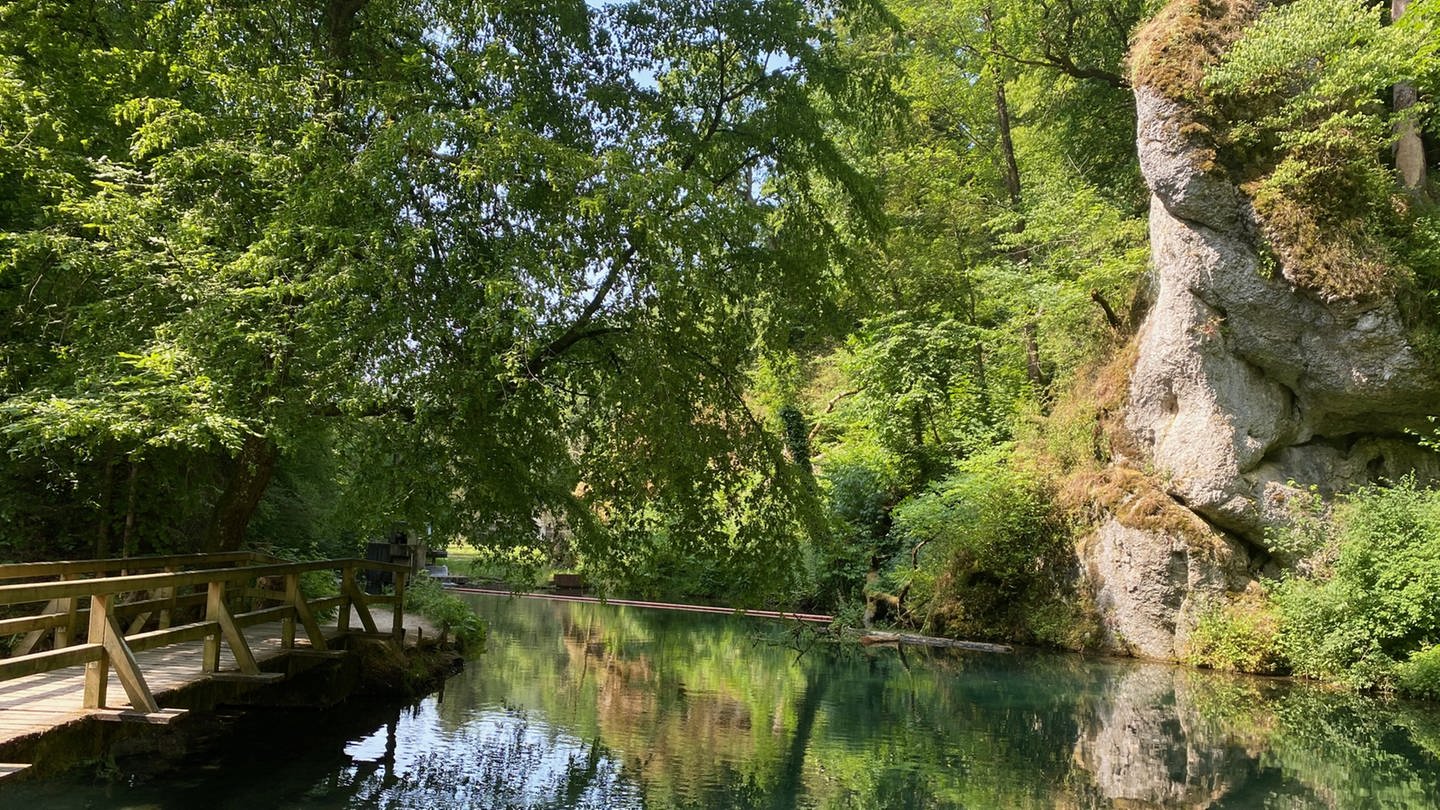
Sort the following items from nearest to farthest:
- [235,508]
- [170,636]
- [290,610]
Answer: [170,636] → [290,610] → [235,508]

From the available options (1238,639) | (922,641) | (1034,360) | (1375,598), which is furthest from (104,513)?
(1034,360)

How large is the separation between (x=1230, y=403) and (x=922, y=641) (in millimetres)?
7254

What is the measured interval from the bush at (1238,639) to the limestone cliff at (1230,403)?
30cm

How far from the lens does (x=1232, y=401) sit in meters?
16.8

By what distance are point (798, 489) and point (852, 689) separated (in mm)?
Answer: 4736

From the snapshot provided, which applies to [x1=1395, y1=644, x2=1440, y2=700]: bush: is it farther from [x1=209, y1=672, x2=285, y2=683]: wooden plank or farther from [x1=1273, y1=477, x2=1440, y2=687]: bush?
[x1=209, y1=672, x2=285, y2=683]: wooden plank

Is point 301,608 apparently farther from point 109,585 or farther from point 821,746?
point 821,746

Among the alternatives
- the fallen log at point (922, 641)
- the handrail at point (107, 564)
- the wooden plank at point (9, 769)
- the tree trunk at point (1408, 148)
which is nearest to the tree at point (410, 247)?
the handrail at point (107, 564)

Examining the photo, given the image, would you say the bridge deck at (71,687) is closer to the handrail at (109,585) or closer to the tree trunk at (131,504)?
the handrail at (109,585)

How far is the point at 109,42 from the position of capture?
10688 millimetres

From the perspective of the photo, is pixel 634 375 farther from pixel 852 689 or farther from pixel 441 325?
pixel 852 689

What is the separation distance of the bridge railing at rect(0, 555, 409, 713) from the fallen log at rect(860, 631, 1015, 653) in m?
10.1

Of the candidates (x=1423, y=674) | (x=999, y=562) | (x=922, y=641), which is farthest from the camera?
(x=922, y=641)

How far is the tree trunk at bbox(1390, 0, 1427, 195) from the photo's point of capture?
54.6ft
